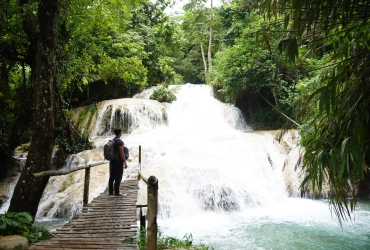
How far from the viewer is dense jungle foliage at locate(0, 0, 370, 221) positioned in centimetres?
237

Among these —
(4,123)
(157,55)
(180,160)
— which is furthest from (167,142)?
(157,55)

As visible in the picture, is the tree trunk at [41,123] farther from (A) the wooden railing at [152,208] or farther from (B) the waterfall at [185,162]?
(A) the wooden railing at [152,208]

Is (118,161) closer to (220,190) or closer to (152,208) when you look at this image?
(152,208)

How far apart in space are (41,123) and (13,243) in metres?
2.57

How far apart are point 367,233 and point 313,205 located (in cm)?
231

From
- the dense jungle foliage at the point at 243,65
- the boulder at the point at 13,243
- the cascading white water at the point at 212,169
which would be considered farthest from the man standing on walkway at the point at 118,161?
the boulder at the point at 13,243

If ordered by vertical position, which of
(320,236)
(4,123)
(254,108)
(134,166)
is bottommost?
(320,236)

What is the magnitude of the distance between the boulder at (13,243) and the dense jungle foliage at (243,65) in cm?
251

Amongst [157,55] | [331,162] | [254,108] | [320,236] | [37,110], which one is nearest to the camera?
[331,162]

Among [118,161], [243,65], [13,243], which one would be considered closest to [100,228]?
[13,243]

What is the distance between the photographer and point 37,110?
17.0 feet

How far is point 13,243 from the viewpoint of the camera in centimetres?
316

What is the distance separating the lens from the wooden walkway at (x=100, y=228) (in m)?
3.44

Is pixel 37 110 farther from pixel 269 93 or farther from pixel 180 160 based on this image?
pixel 269 93
